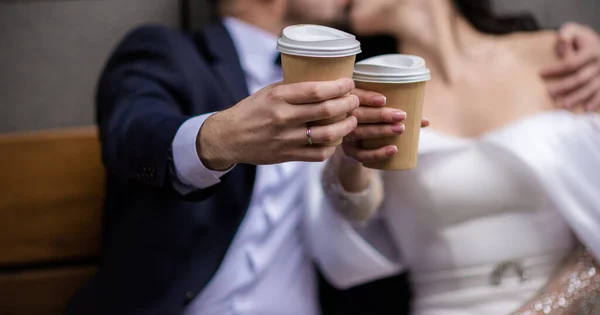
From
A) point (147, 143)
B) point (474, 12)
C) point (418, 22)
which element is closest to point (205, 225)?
point (147, 143)

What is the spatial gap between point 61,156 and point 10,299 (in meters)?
0.36

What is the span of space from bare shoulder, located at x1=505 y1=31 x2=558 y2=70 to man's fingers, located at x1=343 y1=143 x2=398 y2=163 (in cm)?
73

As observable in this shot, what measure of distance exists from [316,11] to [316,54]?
800mm

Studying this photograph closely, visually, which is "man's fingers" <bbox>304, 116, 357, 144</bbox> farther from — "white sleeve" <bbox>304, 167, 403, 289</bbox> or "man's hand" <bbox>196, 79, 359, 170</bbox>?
"white sleeve" <bbox>304, 167, 403, 289</bbox>

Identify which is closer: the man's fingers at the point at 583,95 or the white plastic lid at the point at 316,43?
the white plastic lid at the point at 316,43

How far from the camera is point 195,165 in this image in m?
0.72

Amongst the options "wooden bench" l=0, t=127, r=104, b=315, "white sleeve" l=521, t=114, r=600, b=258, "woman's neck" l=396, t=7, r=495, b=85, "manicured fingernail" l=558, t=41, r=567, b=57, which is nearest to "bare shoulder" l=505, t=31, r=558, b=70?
"manicured fingernail" l=558, t=41, r=567, b=57

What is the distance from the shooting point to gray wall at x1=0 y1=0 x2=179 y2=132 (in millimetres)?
1377

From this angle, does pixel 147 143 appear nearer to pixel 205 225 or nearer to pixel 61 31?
pixel 205 225

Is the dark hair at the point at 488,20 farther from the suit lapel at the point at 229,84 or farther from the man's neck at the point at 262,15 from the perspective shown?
the suit lapel at the point at 229,84

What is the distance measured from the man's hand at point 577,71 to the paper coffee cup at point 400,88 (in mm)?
652

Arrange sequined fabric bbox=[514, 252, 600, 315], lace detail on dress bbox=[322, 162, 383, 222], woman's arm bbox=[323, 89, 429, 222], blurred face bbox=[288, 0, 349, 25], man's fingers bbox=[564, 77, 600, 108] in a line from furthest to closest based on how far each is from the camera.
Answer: blurred face bbox=[288, 0, 349, 25] → man's fingers bbox=[564, 77, 600, 108] → sequined fabric bbox=[514, 252, 600, 315] → lace detail on dress bbox=[322, 162, 383, 222] → woman's arm bbox=[323, 89, 429, 222]

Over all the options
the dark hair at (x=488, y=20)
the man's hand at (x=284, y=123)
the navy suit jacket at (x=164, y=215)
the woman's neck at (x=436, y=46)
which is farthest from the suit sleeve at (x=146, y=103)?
the dark hair at (x=488, y=20)

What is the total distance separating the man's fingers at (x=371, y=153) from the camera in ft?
2.25
